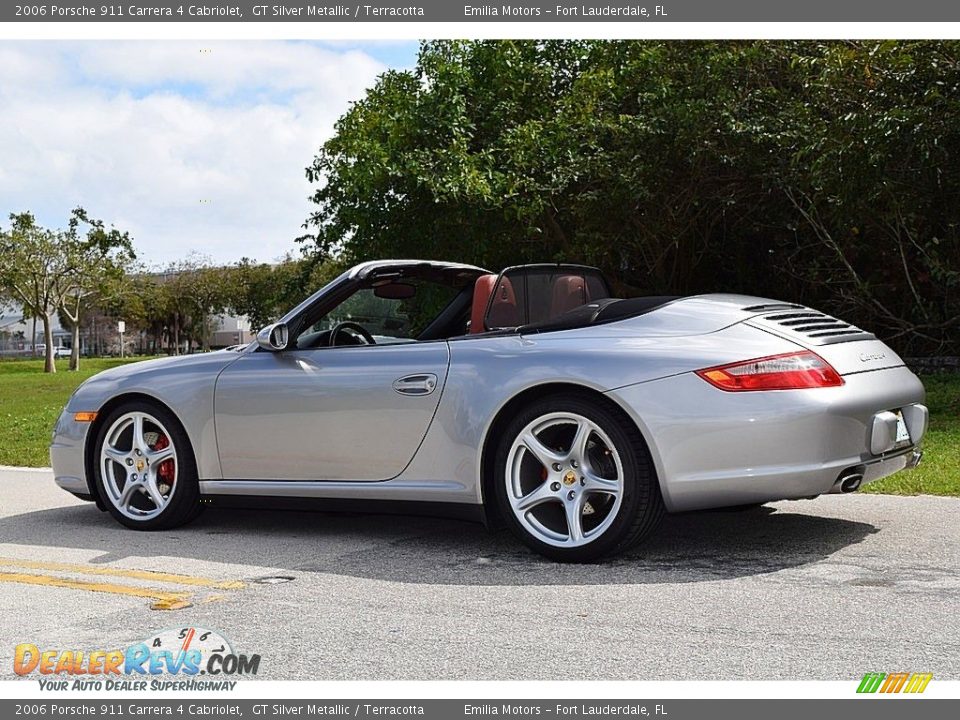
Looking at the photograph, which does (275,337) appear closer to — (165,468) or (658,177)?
(165,468)

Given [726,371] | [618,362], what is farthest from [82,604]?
[726,371]

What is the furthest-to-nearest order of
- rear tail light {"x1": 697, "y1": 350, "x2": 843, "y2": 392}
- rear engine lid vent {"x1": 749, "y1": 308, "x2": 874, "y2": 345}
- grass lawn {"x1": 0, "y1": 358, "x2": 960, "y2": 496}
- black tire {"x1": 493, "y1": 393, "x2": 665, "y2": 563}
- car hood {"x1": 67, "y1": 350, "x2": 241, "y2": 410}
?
1. grass lawn {"x1": 0, "y1": 358, "x2": 960, "y2": 496}
2. car hood {"x1": 67, "y1": 350, "x2": 241, "y2": 410}
3. rear engine lid vent {"x1": 749, "y1": 308, "x2": 874, "y2": 345}
4. black tire {"x1": 493, "y1": 393, "x2": 665, "y2": 563}
5. rear tail light {"x1": 697, "y1": 350, "x2": 843, "y2": 392}

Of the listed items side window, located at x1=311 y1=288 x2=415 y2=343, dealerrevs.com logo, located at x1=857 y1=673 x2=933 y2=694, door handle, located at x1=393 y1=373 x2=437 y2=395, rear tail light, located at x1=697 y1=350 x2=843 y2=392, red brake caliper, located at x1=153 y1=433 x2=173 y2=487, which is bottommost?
dealerrevs.com logo, located at x1=857 y1=673 x2=933 y2=694

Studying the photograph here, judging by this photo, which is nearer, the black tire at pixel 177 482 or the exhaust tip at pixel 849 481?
the exhaust tip at pixel 849 481

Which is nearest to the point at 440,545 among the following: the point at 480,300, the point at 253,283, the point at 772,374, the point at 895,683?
the point at 480,300

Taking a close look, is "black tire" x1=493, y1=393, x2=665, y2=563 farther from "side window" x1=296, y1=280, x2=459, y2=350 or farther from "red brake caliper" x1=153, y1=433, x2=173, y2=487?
"red brake caliper" x1=153, y1=433, x2=173, y2=487

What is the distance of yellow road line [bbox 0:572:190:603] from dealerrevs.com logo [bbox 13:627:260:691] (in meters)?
0.70

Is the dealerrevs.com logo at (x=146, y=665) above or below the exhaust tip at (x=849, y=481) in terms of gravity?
below

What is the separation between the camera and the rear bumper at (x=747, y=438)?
4.82 m

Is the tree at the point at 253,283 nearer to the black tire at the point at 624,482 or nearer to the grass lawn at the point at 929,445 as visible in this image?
the grass lawn at the point at 929,445

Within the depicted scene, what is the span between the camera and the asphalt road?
12.2ft

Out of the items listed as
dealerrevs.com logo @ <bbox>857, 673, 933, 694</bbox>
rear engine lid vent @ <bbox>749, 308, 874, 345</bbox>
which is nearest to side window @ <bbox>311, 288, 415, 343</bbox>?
rear engine lid vent @ <bbox>749, 308, 874, 345</bbox>

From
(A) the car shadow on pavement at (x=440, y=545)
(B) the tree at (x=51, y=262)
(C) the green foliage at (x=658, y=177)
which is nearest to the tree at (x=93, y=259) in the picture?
(B) the tree at (x=51, y=262)
